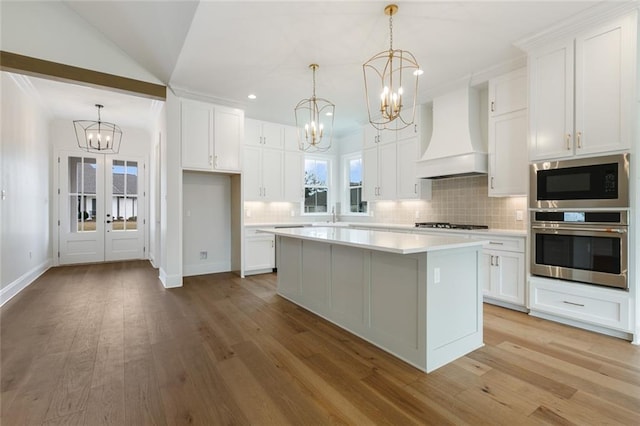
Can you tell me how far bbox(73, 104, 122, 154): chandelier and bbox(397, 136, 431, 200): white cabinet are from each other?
6079 mm

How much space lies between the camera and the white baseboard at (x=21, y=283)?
12.8ft

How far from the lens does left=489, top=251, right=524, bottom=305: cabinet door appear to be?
3.45m

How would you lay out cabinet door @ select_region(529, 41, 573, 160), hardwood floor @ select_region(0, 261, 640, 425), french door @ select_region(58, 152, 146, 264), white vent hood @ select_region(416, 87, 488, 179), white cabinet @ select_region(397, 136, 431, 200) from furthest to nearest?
french door @ select_region(58, 152, 146, 264) → white cabinet @ select_region(397, 136, 431, 200) → white vent hood @ select_region(416, 87, 488, 179) → cabinet door @ select_region(529, 41, 573, 160) → hardwood floor @ select_region(0, 261, 640, 425)

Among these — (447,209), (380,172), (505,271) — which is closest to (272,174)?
(380,172)

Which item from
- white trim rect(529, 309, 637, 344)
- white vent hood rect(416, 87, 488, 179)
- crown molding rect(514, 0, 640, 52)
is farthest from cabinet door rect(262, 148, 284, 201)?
white trim rect(529, 309, 637, 344)

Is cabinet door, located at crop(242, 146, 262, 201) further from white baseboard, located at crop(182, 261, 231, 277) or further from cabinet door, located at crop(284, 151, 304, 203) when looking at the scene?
white baseboard, located at crop(182, 261, 231, 277)

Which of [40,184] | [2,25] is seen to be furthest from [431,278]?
[40,184]

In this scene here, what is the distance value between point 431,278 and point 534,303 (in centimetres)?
191

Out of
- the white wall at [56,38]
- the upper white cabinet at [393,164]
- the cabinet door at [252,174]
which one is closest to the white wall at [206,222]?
the cabinet door at [252,174]

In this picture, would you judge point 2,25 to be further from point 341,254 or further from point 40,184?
point 341,254

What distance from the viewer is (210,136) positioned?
5016 millimetres

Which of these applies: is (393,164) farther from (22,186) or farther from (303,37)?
(22,186)

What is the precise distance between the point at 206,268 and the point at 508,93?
546 centimetres

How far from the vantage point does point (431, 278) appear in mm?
2244
